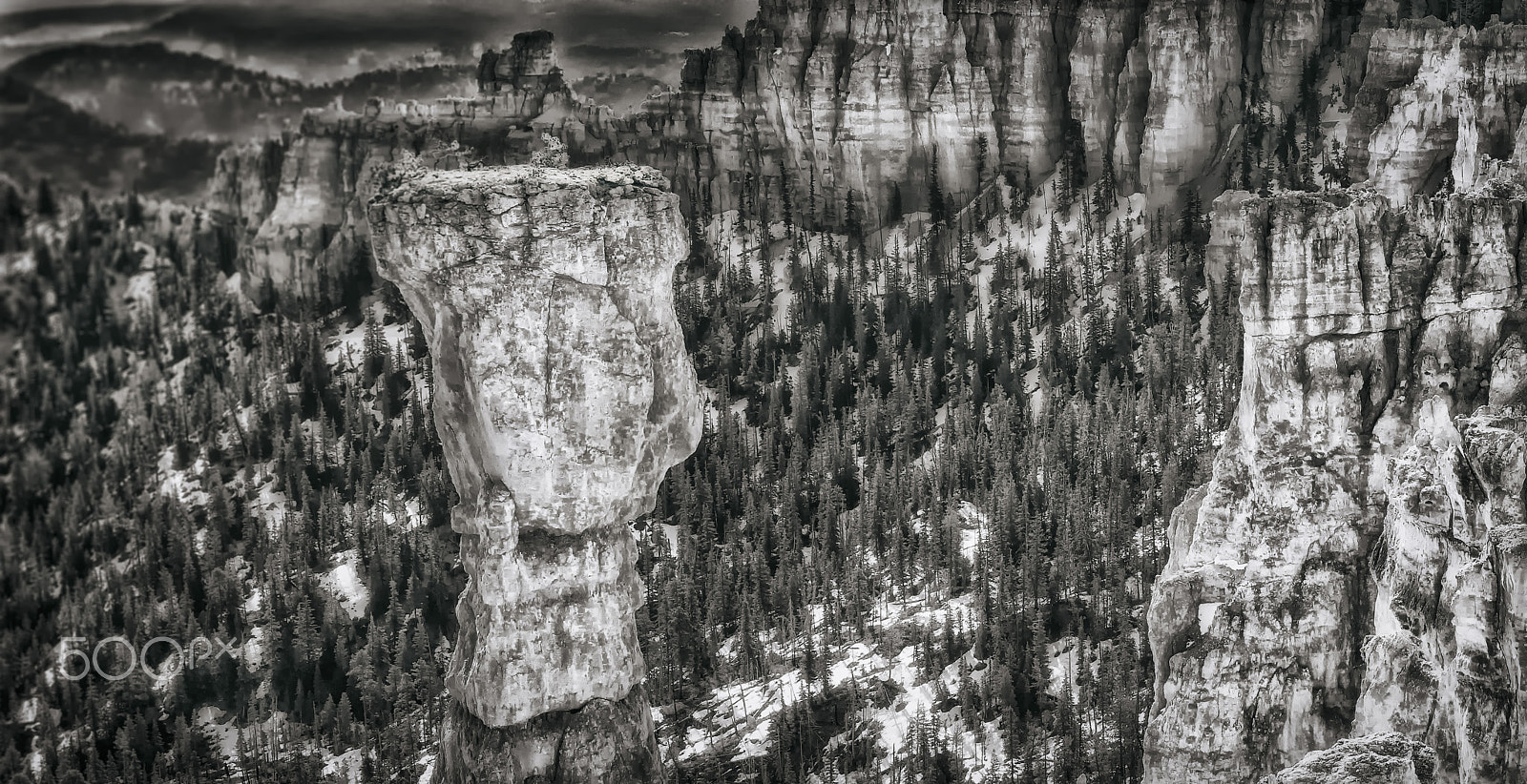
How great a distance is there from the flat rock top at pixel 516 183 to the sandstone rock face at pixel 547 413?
7 centimetres

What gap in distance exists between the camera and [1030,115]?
403ft

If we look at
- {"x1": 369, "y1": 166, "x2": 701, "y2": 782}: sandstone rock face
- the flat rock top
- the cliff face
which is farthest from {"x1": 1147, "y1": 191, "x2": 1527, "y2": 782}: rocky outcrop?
the cliff face

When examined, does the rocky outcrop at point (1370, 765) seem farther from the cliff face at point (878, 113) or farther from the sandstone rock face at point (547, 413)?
the cliff face at point (878, 113)

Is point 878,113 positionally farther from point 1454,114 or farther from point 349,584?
point 1454,114

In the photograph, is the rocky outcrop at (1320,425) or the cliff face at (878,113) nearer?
the rocky outcrop at (1320,425)

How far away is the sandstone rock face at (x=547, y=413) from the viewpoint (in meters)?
48.6

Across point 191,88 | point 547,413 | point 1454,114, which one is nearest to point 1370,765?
point 547,413

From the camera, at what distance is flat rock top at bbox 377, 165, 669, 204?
4853cm

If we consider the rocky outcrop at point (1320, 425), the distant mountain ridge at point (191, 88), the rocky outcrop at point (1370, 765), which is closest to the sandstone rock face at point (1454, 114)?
the rocky outcrop at point (1320, 425)

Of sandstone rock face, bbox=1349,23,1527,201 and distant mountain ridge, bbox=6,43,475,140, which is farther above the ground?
distant mountain ridge, bbox=6,43,475,140

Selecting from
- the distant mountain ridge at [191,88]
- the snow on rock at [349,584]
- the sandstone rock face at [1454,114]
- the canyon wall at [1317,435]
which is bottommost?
the snow on rock at [349,584]

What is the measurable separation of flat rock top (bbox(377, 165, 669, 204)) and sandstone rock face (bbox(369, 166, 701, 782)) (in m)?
0.07

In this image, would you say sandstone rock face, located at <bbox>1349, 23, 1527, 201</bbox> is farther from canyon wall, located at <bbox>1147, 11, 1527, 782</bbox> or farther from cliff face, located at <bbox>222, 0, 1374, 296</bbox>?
cliff face, located at <bbox>222, 0, 1374, 296</bbox>

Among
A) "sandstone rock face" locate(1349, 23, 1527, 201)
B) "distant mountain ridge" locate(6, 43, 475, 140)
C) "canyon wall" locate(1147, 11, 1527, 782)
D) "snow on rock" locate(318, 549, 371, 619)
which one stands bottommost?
"snow on rock" locate(318, 549, 371, 619)
